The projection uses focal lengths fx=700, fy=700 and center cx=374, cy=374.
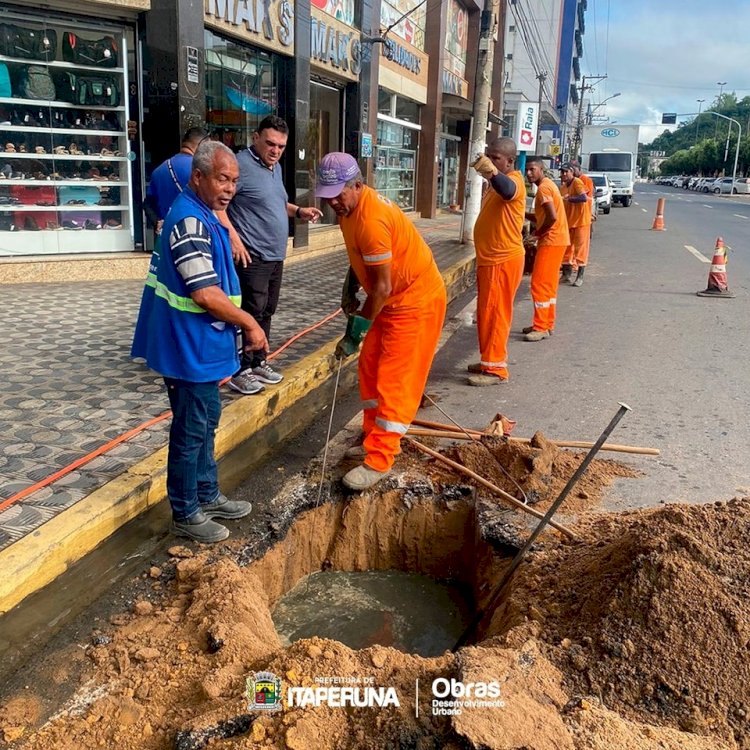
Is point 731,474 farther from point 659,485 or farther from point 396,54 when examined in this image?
point 396,54

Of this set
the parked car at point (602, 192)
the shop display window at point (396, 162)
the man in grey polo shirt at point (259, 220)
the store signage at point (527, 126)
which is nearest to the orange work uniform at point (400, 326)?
the man in grey polo shirt at point (259, 220)

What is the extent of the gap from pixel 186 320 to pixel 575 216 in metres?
9.31

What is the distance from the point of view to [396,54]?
16516 millimetres

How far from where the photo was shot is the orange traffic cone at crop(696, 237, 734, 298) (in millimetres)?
10121

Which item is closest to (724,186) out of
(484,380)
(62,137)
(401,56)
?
(401,56)

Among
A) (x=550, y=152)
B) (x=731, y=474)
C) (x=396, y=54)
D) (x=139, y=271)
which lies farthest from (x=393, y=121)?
(x=550, y=152)

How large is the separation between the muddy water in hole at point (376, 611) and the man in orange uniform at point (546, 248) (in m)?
4.37

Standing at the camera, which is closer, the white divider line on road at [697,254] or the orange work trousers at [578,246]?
the orange work trousers at [578,246]

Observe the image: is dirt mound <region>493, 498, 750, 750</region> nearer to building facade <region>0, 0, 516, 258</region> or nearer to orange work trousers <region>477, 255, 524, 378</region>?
orange work trousers <region>477, 255, 524, 378</region>

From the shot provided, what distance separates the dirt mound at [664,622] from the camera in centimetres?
227

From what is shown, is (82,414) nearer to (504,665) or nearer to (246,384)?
(246,384)

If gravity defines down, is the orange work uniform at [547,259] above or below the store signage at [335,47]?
below

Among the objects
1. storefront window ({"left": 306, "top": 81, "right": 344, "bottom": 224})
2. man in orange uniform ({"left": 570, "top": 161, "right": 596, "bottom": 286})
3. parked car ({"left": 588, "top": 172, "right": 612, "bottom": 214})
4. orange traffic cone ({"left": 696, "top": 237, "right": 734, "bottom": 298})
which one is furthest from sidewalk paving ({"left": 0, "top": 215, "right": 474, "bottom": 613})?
parked car ({"left": 588, "top": 172, "right": 612, "bottom": 214})

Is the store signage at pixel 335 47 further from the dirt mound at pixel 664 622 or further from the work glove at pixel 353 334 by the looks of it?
the dirt mound at pixel 664 622
